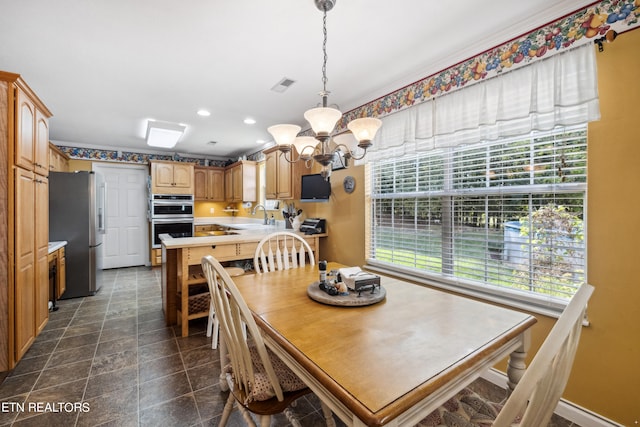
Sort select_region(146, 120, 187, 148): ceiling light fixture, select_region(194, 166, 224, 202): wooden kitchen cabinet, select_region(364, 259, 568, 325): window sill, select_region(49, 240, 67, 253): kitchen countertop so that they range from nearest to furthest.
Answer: select_region(364, 259, 568, 325): window sill < select_region(49, 240, 67, 253): kitchen countertop < select_region(146, 120, 187, 148): ceiling light fixture < select_region(194, 166, 224, 202): wooden kitchen cabinet

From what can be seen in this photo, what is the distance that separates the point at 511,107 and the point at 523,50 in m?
0.36

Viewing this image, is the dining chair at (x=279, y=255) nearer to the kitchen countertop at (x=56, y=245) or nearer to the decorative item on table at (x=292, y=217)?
the decorative item on table at (x=292, y=217)

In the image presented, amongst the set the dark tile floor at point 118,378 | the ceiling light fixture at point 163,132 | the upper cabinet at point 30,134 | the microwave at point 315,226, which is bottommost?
the dark tile floor at point 118,378

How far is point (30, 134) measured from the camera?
92.0 inches

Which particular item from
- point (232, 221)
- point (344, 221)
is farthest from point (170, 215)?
point (344, 221)

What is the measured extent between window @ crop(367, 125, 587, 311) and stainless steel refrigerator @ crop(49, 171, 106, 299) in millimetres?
3839

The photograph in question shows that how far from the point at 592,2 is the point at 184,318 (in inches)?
146

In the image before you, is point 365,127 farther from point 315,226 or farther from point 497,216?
point 315,226

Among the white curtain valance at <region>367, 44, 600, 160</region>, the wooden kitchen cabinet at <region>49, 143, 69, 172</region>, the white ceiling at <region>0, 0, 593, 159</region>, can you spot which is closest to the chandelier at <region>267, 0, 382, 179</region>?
the white ceiling at <region>0, 0, 593, 159</region>

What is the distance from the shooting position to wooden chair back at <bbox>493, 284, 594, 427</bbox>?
1.94 ft

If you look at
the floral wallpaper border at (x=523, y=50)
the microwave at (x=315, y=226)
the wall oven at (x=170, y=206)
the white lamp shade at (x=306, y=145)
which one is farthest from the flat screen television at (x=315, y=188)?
the wall oven at (x=170, y=206)

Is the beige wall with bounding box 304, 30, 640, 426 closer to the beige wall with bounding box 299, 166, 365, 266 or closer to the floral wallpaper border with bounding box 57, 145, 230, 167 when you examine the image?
the beige wall with bounding box 299, 166, 365, 266

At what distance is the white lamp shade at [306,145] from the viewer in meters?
1.82

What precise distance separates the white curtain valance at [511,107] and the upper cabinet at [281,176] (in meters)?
1.57
